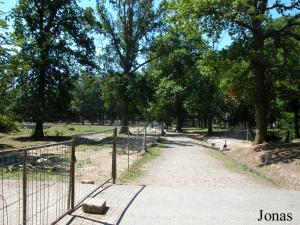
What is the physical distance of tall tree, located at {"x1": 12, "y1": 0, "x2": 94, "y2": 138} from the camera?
3397 cm

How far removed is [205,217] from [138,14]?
136ft

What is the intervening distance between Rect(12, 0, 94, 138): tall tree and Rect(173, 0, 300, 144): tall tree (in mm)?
13041

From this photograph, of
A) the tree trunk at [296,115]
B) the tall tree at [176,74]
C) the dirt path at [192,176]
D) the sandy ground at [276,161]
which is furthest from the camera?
the tall tree at [176,74]

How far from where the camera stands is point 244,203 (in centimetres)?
971

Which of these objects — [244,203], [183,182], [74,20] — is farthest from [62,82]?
[244,203]

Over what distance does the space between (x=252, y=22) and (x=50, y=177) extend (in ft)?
62.3

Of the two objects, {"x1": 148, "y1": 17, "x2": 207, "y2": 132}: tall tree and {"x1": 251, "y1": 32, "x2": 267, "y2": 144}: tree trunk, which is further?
{"x1": 148, "y1": 17, "x2": 207, "y2": 132}: tall tree

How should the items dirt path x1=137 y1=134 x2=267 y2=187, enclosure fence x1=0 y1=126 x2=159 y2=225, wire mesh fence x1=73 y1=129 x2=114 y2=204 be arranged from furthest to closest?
1. dirt path x1=137 y1=134 x2=267 y2=187
2. wire mesh fence x1=73 y1=129 x2=114 y2=204
3. enclosure fence x1=0 y1=126 x2=159 y2=225

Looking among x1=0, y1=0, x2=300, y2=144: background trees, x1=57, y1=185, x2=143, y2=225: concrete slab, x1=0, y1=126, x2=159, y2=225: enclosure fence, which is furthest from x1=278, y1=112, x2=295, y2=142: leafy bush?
x1=57, y1=185, x2=143, y2=225: concrete slab

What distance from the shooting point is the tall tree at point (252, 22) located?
76.9ft

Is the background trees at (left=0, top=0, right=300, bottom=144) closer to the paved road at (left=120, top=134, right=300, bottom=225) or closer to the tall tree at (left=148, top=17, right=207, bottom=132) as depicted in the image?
the tall tree at (left=148, top=17, right=207, bottom=132)

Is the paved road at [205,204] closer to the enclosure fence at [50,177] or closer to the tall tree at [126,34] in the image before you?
the enclosure fence at [50,177]

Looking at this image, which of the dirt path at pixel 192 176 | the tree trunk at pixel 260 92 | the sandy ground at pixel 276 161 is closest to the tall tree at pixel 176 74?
the tree trunk at pixel 260 92

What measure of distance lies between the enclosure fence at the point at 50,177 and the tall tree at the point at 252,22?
1202cm
